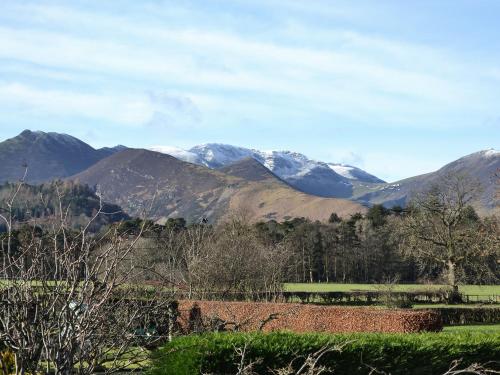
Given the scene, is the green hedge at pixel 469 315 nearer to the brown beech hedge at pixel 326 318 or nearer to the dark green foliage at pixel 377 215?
the brown beech hedge at pixel 326 318

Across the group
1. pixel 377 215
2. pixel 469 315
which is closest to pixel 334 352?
pixel 469 315

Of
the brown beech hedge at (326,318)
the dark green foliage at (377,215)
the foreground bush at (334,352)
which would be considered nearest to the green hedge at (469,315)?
the brown beech hedge at (326,318)

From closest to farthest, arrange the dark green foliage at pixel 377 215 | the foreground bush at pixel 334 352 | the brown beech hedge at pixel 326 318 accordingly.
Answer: the foreground bush at pixel 334 352, the brown beech hedge at pixel 326 318, the dark green foliage at pixel 377 215

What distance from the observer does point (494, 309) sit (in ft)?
126

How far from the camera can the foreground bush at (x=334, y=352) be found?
445 inches

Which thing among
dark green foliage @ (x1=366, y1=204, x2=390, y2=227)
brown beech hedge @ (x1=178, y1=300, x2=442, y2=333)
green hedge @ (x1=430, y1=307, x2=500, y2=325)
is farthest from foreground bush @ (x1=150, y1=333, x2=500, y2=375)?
dark green foliage @ (x1=366, y1=204, x2=390, y2=227)

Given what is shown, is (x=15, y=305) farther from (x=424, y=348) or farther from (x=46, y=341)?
(x=424, y=348)

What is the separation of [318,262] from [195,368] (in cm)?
7354

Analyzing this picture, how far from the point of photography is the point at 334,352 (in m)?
12.9

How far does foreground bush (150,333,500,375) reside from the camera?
445 inches

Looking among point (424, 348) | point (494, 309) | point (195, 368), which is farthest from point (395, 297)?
point (195, 368)

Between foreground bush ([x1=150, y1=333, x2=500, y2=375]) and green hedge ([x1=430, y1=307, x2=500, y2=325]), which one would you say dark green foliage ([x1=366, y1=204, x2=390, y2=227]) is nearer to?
green hedge ([x1=430, y1=307, x2=500, y2=325])

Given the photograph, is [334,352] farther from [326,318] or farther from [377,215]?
[377,215]

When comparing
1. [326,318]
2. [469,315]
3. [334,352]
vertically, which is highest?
[334,352]
